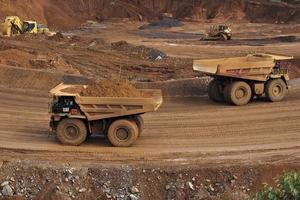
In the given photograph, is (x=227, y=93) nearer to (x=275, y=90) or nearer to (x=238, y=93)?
(x=238, y=93)

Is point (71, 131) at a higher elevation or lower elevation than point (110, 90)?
lower

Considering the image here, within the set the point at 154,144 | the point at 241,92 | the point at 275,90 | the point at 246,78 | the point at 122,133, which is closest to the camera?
the point at 122,133

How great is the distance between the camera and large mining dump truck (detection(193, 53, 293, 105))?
2111 centimetres

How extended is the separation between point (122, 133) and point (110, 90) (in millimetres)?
1142

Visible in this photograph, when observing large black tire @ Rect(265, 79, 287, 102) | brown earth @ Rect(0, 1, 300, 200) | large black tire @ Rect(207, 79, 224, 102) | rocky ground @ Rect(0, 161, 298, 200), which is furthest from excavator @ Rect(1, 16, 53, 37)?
rocky ground @ Rect(0, 161, 298, 200)

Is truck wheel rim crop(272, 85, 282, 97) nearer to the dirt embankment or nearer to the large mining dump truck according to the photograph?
the large mining dump truck

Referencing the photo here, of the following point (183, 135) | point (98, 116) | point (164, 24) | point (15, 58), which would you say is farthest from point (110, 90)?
point (164, 24)

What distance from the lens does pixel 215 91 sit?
22000 mm

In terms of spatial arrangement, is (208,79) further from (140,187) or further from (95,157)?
(140,187)

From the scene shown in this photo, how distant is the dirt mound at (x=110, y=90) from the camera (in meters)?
15.7

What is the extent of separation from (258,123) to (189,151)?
391 centimetres

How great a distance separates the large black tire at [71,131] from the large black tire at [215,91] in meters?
7.33

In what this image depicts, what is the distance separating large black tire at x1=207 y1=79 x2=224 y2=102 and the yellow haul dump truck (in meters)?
6.19

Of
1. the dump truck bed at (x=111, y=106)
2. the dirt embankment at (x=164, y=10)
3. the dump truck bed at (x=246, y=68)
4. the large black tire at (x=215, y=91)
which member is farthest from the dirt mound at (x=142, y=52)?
the dirt embankment at (x=164, y=10)
